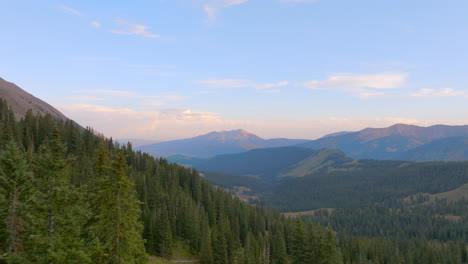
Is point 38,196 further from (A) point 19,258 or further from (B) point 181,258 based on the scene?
(B) point 181,258

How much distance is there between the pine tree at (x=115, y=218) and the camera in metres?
26.8

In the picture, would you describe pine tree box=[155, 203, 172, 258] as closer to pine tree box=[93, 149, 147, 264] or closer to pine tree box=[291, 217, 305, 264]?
pine tree box=[291, 217, 305, 264]

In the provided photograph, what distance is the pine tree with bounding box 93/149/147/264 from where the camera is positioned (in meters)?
26.8

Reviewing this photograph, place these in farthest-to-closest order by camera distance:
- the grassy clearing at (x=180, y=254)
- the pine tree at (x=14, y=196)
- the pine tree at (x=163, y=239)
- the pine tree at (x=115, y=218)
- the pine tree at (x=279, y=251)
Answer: the pine tree at (x=279, y=251), the grassy clearing at (x=180, y=254), the pine tree at (x=163, y=239), the pine tree at (x=115, y=218), the pine tree at (x=14, y=196)

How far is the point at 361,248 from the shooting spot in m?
116

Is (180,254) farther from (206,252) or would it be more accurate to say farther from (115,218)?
(115,218)

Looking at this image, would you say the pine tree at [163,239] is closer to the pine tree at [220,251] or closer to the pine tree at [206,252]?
→ the pine tree at [206,252]

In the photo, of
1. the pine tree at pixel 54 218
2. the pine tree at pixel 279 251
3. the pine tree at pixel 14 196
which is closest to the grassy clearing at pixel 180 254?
the pine tree at pixel 279 251

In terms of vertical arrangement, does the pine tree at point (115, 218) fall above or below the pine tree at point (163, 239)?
above

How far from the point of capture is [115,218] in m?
27.0

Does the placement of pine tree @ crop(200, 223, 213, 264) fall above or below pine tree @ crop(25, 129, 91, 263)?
below

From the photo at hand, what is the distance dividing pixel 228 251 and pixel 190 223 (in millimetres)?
14740

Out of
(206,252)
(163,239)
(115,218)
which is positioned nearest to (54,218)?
(115,218)

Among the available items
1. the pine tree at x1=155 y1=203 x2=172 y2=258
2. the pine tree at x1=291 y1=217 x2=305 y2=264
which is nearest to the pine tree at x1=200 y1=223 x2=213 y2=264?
the pine tree at x1=155 y1=203 x2=172 y2=258
